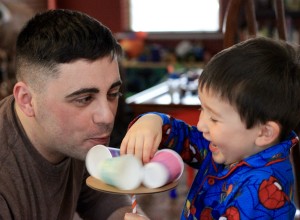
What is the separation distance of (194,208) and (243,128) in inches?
9.6

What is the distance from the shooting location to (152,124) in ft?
A: 4.02

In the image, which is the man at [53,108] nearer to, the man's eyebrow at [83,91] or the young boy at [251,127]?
the man's eyebrow at [83,91]

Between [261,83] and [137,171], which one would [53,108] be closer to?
[137,171]

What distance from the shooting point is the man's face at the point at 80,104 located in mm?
1307

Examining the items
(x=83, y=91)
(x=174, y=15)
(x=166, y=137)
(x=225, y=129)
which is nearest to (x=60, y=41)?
(x=83, y=91)

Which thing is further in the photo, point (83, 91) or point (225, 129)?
point (83, 91)

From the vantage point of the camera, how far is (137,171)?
3.42 feet

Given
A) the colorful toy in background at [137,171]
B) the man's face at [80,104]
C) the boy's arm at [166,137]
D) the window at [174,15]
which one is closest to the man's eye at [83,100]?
the man's face at [80,104]

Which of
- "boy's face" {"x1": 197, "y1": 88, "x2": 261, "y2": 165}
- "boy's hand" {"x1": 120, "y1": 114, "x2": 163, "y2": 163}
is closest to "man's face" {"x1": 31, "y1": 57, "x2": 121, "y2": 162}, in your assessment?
"boy's hand" {"x1": 120, "y1": 114, "x2": 163, "y2": 163}

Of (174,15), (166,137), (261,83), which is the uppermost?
(261,83)

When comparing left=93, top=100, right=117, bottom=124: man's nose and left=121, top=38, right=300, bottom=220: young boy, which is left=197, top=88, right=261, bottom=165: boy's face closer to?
left=121, top=38, right=300, bottom=220: young boy

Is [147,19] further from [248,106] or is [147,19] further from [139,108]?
[248,106]

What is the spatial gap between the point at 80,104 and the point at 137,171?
34 centimetres

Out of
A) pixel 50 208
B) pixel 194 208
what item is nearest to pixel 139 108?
pixel 50 208
